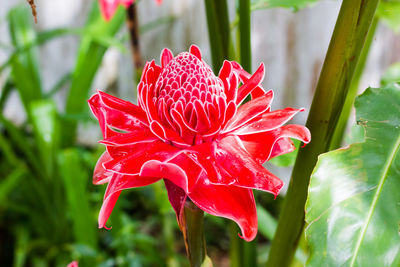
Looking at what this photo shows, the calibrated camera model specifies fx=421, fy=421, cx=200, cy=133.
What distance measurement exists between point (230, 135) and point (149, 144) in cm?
6

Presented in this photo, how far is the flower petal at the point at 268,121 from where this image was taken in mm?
285

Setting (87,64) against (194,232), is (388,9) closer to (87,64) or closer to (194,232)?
(194,232)

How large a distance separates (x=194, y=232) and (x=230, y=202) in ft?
0.14

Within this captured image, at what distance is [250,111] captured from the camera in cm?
30

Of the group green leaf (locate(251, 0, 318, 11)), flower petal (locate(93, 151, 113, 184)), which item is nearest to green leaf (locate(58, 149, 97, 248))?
green leaf (locate(251, 0, 318, 11))

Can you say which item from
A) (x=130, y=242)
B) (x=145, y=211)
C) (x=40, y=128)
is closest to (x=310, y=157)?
(x=130, y=242)

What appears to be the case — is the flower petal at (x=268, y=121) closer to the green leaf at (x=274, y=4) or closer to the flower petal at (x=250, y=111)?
the flower petal at (x=250, y=111)

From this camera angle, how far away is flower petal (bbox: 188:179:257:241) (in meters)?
0.26

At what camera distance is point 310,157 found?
14.1 inches

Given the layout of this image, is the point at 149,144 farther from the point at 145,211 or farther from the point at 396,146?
the point at 145,211

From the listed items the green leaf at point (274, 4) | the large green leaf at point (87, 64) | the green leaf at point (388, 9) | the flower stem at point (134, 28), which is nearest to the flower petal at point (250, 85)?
the green leaf at point (274, 4)

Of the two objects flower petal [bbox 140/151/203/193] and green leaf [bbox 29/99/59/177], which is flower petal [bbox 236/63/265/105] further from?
green leaf [bbox 29/99/59/177]

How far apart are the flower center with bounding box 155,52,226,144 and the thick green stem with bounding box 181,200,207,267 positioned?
0.05 m

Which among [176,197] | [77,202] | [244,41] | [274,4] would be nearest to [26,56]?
[77,202]
